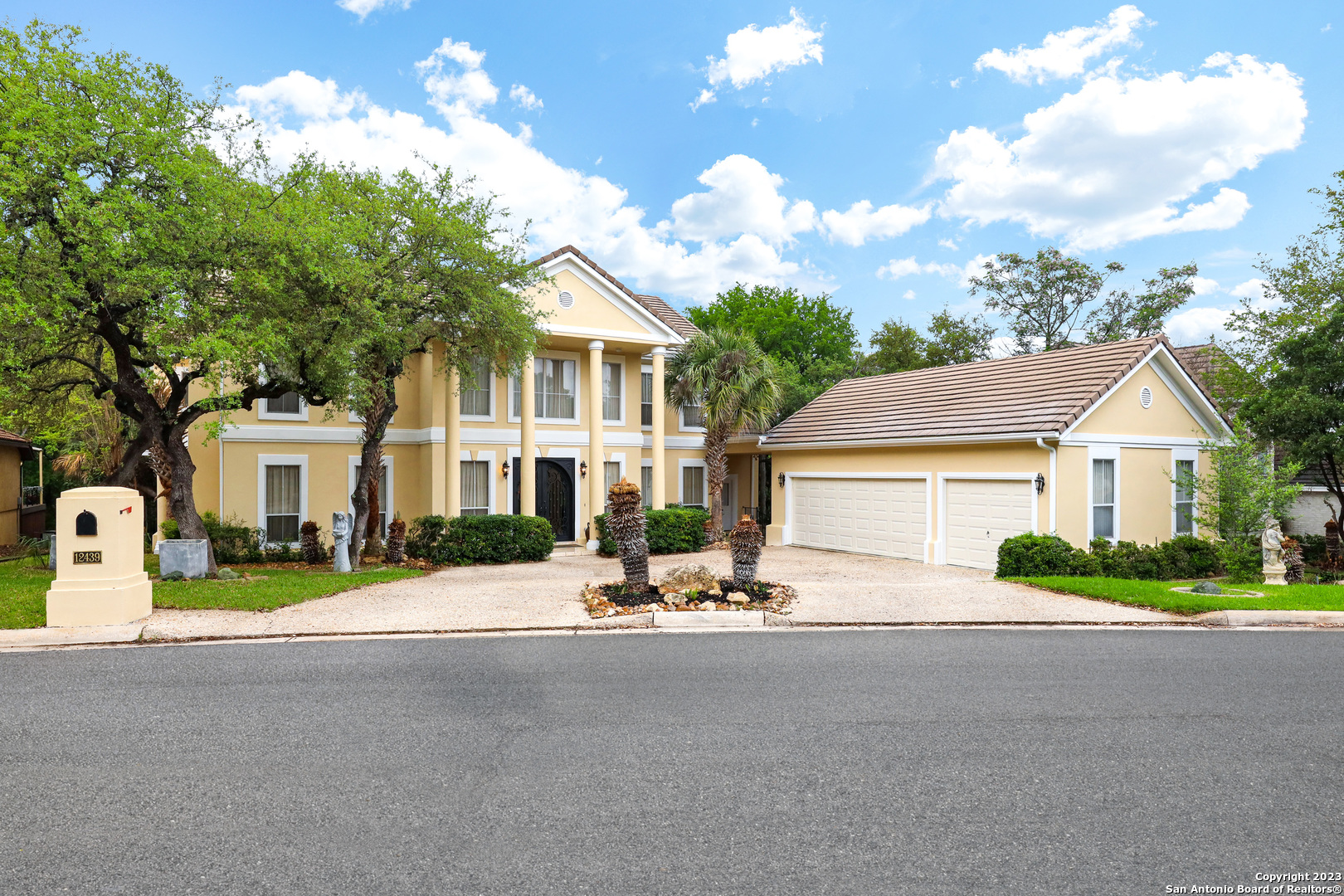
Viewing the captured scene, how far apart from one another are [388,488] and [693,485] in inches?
368

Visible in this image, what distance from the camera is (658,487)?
2256cm

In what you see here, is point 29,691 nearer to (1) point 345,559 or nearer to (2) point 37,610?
(2) point 37,610

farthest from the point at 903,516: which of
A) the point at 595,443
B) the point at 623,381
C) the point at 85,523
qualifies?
the point at 85,523

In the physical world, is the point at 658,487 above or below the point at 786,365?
below

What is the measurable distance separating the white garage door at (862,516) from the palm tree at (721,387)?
8.06 ft

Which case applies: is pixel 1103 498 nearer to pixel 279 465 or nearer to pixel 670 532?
pixel 670 532

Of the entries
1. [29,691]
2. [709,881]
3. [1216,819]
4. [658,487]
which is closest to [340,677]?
[29,691]

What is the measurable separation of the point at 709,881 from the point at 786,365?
112ft

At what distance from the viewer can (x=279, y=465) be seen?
19.8 metres

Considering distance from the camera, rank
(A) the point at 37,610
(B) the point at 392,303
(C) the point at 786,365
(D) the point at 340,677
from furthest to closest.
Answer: (C) the point at 786,365 < (B) the point at 392,303 < (A) the point at 37,610 < (D) the point at 340,677

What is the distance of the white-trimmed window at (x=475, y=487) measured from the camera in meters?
20.9

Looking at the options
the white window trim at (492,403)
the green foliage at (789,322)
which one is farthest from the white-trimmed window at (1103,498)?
the green foliage at (789,322)

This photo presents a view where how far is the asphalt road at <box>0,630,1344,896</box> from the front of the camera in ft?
13.3

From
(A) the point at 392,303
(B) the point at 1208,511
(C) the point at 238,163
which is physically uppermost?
(C) the point at 238,163
